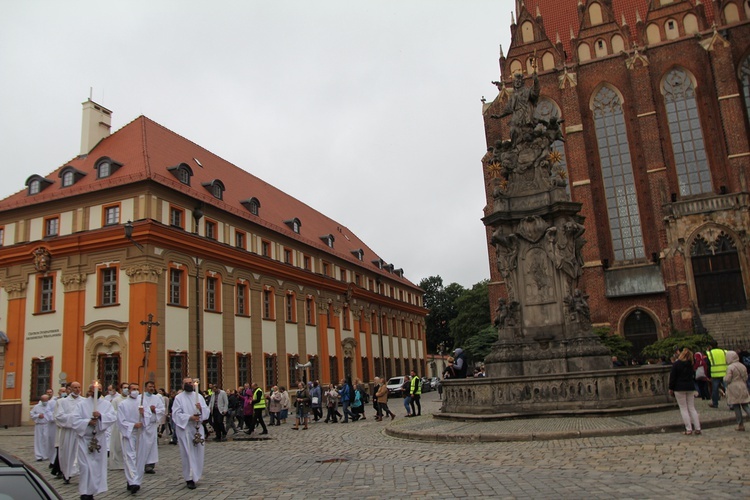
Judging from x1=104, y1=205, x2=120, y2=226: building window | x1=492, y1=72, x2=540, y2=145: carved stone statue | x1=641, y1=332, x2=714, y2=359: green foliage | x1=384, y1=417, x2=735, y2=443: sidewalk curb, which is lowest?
x1=384, y1=417, x2=735, y2=443: sidewalk curb

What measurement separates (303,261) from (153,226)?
14.4 m

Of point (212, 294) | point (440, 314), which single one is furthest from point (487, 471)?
point (440, 314)

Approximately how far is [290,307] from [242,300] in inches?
205

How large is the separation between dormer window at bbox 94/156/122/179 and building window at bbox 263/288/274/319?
1045 cm

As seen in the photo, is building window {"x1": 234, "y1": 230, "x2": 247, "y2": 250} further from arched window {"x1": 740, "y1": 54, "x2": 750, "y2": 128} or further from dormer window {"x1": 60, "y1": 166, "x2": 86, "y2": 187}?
arched window {"x1": 740, "y1": 54, "x2": 750, "y2": 128}

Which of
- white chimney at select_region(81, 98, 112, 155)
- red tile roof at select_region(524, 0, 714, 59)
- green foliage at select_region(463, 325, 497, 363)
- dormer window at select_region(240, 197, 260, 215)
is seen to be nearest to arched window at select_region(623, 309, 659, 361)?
green foliage at select_region(463, 325, 497, 363)

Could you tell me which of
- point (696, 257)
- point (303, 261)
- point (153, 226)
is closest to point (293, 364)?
point (303, 261)

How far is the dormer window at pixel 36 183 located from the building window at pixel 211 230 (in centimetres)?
796

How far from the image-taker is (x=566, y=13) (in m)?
51.0

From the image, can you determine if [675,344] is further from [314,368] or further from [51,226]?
[51,226]

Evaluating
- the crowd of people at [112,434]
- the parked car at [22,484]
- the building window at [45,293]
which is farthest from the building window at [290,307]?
the parked car at [22,484]

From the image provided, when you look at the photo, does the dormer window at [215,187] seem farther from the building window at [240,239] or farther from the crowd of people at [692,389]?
the crowd of people at [692,389]

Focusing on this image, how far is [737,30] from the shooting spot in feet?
137

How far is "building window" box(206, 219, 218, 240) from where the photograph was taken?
32000mm
